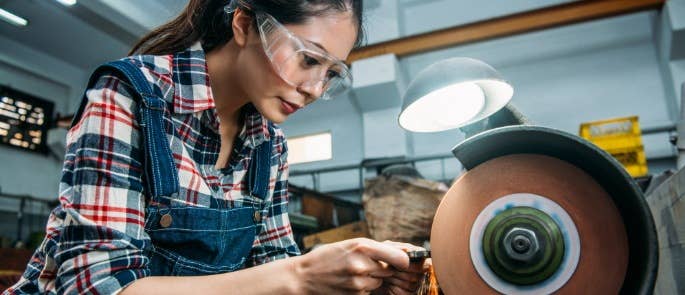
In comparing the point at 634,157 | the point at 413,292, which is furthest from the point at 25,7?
the point at 634,157

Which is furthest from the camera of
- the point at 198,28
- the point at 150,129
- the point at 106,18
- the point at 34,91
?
the point at 34,91

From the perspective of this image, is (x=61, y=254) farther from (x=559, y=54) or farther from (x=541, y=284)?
(x=559, y=54)

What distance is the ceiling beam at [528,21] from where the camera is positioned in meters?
3.86

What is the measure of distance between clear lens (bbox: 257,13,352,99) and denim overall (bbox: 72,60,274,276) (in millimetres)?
247

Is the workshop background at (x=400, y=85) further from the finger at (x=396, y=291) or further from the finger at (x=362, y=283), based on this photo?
the finger at (x=362, y=283)

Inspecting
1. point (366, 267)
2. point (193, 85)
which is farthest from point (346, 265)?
point (193, 85)

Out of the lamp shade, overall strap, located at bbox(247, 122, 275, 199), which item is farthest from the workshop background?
overall strap, located at bbox(247, 122, 275, 199)

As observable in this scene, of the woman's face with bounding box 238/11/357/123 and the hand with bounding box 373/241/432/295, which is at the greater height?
the woman's face with bounding box 238/11/357/123

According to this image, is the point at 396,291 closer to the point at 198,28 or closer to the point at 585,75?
the point at 198,28

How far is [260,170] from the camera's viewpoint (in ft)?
3.61

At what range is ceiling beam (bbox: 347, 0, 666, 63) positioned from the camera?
386 cm

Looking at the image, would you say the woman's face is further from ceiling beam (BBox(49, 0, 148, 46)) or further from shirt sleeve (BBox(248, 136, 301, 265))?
ceiling beam (BBox(49, 0, 148, 46))

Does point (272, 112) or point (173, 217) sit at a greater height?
point (272, 112)

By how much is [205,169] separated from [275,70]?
0.93ft
